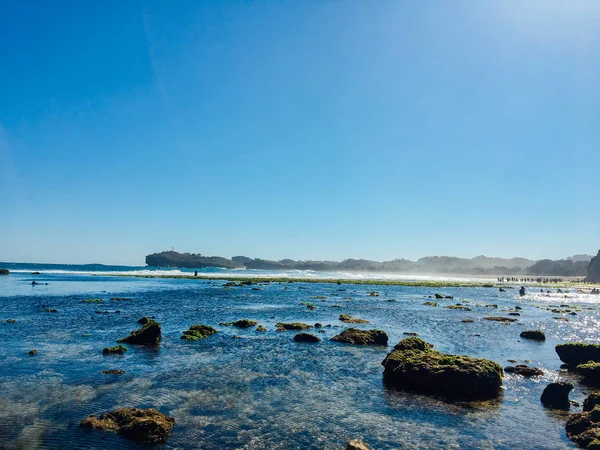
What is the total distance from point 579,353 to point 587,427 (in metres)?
15.6

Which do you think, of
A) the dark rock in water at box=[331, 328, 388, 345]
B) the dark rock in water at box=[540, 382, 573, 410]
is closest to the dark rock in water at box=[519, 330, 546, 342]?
the dark rock in water at box=[331, 328, 388, 345]

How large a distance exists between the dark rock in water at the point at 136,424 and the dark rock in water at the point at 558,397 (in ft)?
66.9

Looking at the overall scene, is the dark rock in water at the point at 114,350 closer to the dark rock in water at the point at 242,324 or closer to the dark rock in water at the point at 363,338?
the dark rock in water at the point at 242,324

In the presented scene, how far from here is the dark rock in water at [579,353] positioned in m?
29.9

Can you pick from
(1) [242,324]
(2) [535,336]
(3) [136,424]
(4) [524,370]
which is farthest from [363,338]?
(3) [136,424]

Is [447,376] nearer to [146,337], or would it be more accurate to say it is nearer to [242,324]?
[146,337]

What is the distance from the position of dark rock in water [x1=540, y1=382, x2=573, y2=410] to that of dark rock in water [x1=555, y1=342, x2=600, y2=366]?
35.3 feet

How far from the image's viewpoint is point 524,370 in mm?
28094

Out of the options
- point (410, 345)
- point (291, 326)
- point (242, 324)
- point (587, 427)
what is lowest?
point (291, 326)

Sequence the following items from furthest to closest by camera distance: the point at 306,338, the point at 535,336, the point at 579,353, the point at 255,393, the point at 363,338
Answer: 1. the point at 535,336
2. the point at 306,338
3. the point at 363,338
4. the point at 579,353
5. the point at 255,393

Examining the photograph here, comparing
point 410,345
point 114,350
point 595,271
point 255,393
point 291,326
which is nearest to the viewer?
point 255,393

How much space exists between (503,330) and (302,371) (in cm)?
3195

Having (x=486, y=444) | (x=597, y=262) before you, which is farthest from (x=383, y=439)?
(x=597, y=262)

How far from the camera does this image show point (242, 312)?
58562 mm
